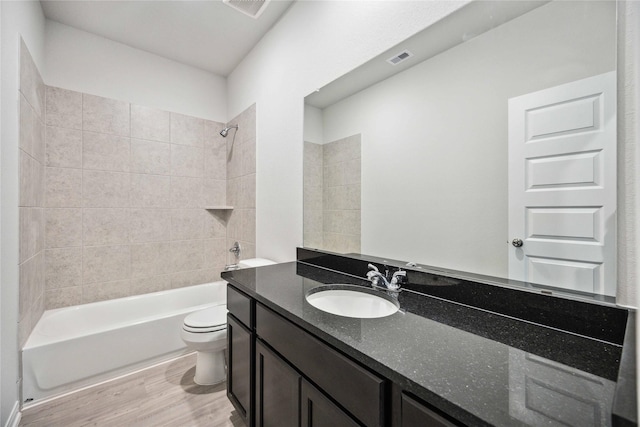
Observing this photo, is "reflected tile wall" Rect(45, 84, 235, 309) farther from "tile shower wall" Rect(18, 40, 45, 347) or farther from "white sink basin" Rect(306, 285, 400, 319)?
"white sink basin" Rect(306, 285, 400, 319)

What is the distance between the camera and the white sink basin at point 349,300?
1150mm

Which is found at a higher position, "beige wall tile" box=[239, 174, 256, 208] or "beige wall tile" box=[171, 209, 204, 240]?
"beige wall tile" box=[239, 174, 256, 208]

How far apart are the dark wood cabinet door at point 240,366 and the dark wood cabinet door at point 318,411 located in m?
A: 0.44

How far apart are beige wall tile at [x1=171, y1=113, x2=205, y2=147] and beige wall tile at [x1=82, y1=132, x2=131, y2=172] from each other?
434 mm

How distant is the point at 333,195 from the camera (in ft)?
5.60

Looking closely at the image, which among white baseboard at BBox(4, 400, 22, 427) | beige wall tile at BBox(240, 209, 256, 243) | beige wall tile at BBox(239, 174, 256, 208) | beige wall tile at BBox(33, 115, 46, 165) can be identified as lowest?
white baseboard at BBox(4, 400, 22, 427)

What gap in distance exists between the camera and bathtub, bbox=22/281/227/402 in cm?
172

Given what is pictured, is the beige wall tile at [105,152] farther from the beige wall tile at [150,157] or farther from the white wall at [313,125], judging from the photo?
the white wall at [313,125]

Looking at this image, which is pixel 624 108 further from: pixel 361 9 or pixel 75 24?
pixel 75 24

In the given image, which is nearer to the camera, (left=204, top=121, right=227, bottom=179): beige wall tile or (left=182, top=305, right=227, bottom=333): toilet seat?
(left=182, top=305, right=227, bottom=333): toilet seat

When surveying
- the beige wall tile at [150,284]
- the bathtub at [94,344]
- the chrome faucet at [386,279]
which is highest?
the chrome faucet at [386,279]

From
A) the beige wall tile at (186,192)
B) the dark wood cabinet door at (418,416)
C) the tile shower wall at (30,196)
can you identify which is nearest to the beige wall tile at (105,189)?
the tile shower wall at (30,196)

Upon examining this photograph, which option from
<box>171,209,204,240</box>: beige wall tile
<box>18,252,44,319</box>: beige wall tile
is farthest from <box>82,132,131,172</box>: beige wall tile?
<box>18,252,44,319</box>: beige wall tile

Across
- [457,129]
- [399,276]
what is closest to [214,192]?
[399,276]
